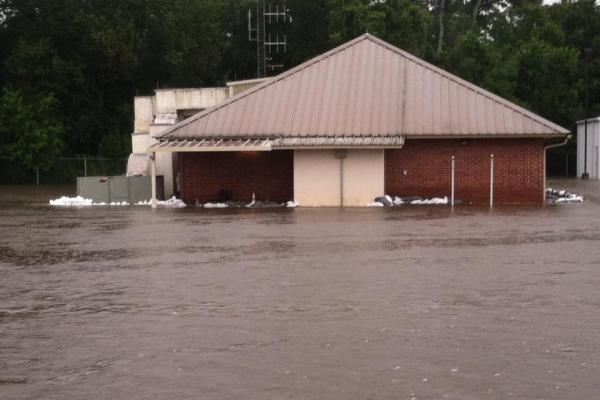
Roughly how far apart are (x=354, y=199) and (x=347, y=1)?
119ft

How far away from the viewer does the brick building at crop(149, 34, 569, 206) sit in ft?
106

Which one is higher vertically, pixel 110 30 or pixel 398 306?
pixel 110 30

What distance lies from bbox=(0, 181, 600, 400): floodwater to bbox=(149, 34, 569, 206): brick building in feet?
40.0

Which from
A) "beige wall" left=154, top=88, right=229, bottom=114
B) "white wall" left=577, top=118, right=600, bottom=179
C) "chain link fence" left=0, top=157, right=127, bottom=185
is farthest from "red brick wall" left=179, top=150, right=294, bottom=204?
"white wall" left=577, top=118, right=600, bottom=179

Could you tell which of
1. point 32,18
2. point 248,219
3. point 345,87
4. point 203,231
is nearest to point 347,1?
point 32,18

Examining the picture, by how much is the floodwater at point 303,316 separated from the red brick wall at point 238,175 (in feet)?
44.9

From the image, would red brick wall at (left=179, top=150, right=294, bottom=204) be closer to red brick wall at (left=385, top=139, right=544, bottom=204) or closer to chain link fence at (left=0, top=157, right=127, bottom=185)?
red brick wall at (left=385, top=139, right=544, bottom=204)

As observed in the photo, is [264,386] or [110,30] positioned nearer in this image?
[264,386]

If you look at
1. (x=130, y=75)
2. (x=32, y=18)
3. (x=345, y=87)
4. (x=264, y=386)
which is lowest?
(x=264, y=386)

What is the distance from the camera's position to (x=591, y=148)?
5947 centimetres

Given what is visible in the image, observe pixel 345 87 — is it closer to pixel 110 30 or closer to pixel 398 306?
pixel 398 306

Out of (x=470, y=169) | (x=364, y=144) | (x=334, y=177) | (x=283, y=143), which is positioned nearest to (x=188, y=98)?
(x=283, y=143)

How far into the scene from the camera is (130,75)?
6525cm

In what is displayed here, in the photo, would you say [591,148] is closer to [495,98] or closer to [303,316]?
[495,98]
